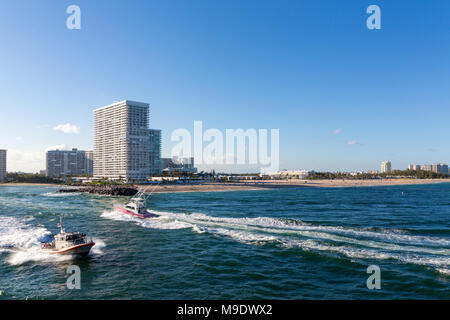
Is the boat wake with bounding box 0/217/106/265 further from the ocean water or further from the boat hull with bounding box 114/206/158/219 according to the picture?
the boat hull with bounding box 114/206/158/219

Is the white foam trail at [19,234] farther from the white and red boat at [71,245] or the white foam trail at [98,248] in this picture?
the white foam trail at [98,248]

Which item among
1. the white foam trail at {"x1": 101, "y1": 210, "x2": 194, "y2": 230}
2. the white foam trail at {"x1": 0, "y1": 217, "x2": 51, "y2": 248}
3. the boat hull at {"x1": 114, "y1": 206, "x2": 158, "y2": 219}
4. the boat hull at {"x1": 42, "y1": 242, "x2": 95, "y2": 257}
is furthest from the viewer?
the boat hull at {"x1": 114, "y1": 206, "x2": 158, "y2": 219}

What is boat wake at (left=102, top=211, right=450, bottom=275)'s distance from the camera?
1159 inches

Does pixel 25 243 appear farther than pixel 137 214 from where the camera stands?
No

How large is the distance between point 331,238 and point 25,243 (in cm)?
3969

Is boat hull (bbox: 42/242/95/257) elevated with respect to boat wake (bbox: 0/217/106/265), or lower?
elevated

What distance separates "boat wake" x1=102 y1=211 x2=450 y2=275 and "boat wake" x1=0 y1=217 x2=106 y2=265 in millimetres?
Result: 14995

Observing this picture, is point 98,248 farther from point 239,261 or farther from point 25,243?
point 239,261

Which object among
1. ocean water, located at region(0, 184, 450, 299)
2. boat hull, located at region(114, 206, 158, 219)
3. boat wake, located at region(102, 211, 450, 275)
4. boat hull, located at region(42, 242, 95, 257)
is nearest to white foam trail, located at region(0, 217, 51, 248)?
ocean water, located at region(0, 184, 450, 299)

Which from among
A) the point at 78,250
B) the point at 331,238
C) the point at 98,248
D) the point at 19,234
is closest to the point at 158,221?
the point at 98,248

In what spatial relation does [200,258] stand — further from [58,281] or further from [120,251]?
[58,281]

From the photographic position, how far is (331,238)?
1439 inches

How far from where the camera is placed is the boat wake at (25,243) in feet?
99.3

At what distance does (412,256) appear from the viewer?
2922cm
